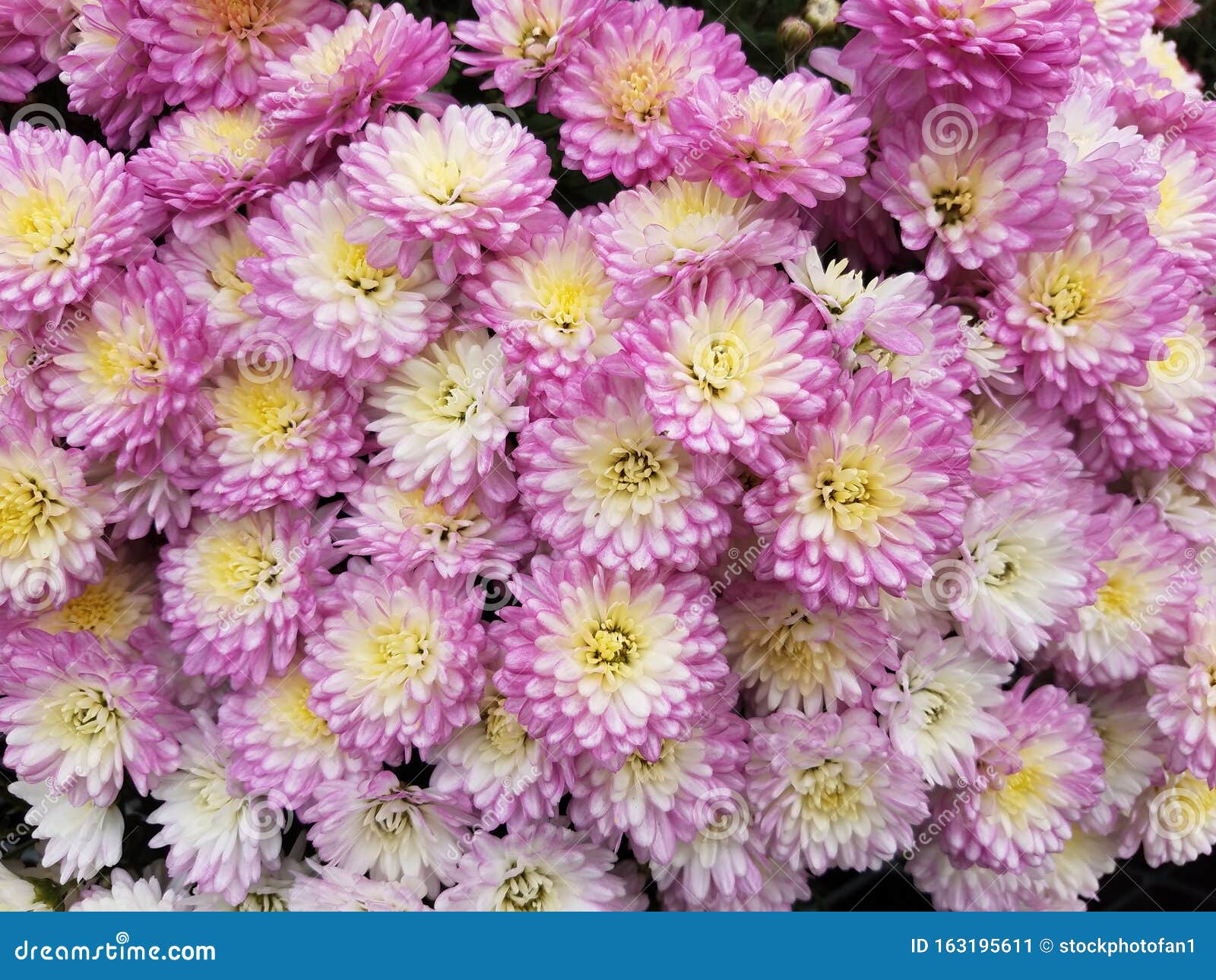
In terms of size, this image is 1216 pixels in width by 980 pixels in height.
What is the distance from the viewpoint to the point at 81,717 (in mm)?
1309

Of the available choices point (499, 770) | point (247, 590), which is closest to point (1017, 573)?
point (499, 770)

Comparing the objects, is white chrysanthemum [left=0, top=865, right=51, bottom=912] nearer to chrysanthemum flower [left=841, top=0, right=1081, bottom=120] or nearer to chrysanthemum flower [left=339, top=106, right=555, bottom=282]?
chrysanthemum flower [left=339, top=106, right=555, bottom=282]

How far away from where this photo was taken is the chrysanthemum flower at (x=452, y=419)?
118 centimetres

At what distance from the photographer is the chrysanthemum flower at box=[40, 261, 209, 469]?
121 centimetres

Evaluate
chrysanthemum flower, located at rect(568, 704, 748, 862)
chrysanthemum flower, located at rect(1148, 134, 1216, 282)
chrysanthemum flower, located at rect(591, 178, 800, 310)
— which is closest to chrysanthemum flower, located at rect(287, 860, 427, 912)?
chrysanthemum flower, located at rect(568, 704, 748, 862)

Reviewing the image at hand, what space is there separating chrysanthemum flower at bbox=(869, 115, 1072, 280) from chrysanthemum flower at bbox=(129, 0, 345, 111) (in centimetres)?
79

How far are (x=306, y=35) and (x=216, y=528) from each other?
65cm

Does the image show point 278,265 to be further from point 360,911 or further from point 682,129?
point 360,911

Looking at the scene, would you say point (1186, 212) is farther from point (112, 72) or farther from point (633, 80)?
point (112, 72)

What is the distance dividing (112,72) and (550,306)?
697 mm

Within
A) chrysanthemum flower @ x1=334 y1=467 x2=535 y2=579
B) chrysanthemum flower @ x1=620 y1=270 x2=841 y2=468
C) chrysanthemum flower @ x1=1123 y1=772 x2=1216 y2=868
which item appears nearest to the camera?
chrysanthemum flower @ x1=620 y1=270 x2=841 y2=468

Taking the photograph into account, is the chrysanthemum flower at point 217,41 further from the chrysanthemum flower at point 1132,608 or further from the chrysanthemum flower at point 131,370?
the chrysanthemum flower at point 1132,608

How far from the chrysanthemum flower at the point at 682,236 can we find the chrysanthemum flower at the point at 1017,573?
1.38 ft

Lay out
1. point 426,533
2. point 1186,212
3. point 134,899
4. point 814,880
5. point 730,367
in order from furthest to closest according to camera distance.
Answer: point 814,880
point 1186,212
point 134,899
point 426,533
point 730,367
